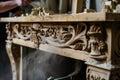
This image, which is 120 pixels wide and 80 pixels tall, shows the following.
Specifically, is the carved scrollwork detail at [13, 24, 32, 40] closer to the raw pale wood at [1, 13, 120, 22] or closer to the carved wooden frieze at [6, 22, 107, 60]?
the carved wooden frieze at [6, 22, 107, 60]

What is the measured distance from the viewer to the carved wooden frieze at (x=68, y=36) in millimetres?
638

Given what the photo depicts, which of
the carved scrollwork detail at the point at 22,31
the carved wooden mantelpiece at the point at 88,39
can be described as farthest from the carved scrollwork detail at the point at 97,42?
the carved scrollwork detail at the point at 22,31

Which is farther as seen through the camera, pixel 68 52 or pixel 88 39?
pixel 68 52

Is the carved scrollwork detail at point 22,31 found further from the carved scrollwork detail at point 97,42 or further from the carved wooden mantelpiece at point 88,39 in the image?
the carved scrollwork detail at point 97,42

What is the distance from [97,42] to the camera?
2.09ft

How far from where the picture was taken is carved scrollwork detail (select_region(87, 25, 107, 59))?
627 millimetres

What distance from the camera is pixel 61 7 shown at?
1146 millimetres

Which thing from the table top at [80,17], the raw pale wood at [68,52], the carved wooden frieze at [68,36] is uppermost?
the table top at [80,17]

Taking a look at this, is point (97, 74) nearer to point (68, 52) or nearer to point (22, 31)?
point (68, 52)

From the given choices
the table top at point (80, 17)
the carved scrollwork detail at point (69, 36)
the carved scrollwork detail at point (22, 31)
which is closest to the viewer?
the table top at point (80, 17)

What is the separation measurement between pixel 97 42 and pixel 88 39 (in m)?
0.05

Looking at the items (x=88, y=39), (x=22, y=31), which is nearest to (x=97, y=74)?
(x=88, y=39)

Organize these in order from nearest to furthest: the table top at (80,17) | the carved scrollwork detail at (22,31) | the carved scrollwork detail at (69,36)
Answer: the table top at (80,17) < the carved scrollwork detail at (69,36) < the carved scrollwork detail at (22,31)

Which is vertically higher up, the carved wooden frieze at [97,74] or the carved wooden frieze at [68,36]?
the carved wooden frieze at [68,36]
